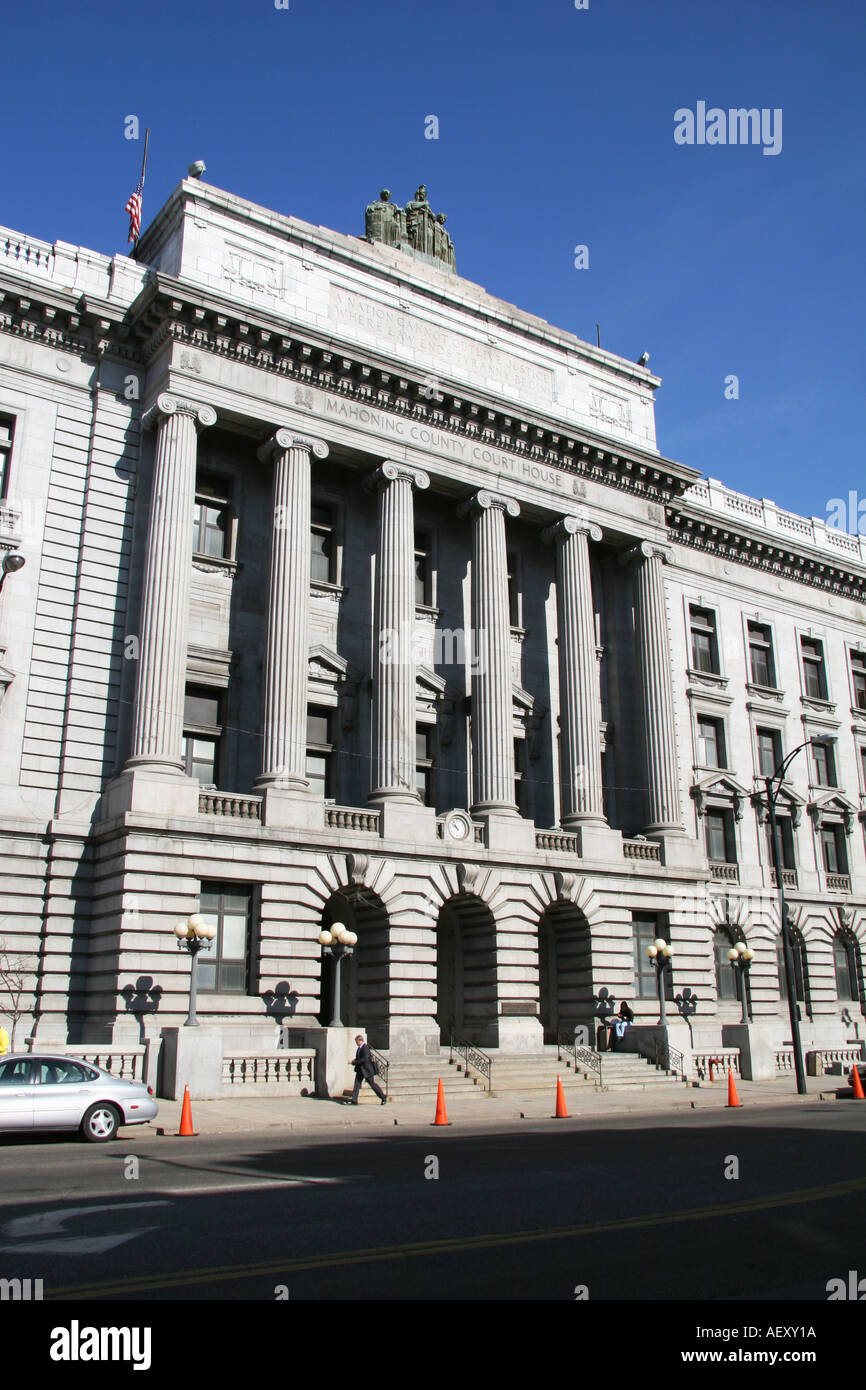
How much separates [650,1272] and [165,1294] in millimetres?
3494

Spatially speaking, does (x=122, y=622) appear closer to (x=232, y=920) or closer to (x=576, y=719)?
(x=232, y=920)

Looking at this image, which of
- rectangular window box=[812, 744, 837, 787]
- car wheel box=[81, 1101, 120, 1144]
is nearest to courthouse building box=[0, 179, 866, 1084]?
rectangular window box=[812, 744, 837, 787]

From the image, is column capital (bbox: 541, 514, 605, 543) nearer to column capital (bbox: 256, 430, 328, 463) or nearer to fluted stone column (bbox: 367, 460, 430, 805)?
fluted stone column (bbox: 367, 460, 430, 805)

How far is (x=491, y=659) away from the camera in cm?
3788

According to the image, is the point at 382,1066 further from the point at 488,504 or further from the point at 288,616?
the point at 488,504

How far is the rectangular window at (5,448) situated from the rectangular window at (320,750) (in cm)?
1119

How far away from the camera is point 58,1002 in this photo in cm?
2914

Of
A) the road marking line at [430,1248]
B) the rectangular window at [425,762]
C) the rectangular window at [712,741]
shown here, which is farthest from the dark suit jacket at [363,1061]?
the rectangular window at [712,741]

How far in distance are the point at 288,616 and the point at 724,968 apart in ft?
75.1

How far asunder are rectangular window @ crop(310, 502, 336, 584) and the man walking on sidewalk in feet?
54.0

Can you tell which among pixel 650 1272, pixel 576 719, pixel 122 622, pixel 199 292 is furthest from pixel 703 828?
pixel 650 1272

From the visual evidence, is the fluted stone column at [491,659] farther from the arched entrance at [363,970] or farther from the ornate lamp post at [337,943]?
the ornate lamp post at [337,943]

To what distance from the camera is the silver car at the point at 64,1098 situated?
18.5 m

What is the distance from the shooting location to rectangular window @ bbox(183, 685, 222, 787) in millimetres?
33469
